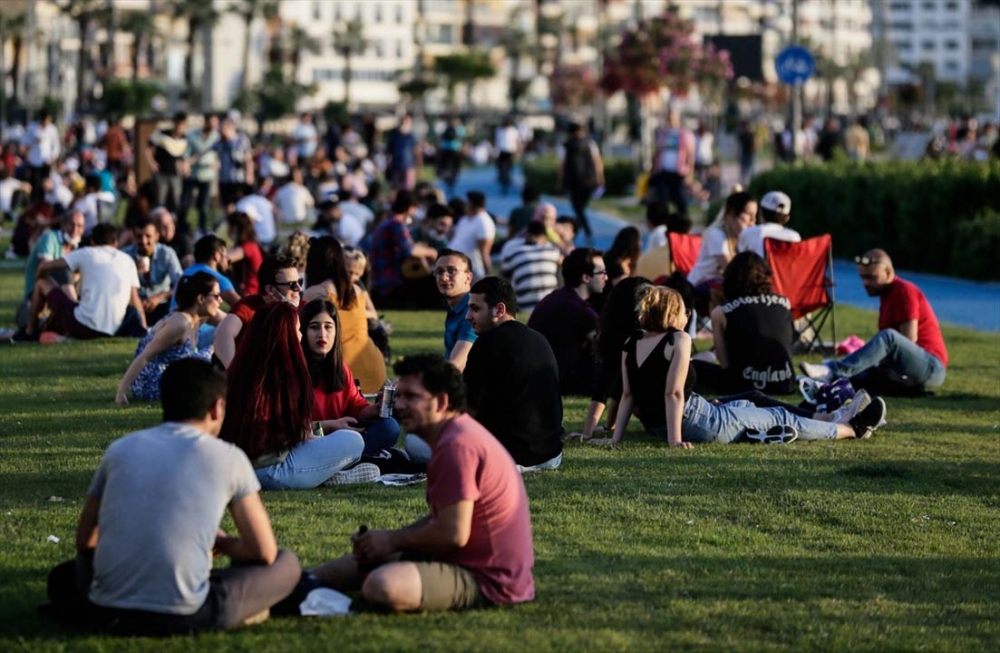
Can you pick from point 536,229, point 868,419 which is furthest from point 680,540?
point 536,229

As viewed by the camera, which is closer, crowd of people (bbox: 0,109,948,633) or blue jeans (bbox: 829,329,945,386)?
crowd of people (bbox: 0,109,948,633)

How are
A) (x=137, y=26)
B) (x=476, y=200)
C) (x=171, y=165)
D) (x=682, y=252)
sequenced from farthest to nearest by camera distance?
(x=137, y=26)
(x=171, y=165)
(x=476, y=200)
(x=682, y=252)

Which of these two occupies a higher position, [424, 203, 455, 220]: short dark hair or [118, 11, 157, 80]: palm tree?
[118, 11, 157, 80]: palm tree

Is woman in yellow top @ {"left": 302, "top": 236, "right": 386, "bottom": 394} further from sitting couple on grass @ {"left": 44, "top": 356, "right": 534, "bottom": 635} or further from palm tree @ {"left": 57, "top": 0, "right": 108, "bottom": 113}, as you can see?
palm tree @ {"left": 57, "top": 0, "right": 108, "bottom": 113}

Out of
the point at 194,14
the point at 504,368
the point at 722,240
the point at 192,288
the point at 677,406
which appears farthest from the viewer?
the point at 194,14

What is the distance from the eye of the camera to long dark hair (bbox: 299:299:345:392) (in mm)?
8953

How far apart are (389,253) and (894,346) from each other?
6638 millimetres

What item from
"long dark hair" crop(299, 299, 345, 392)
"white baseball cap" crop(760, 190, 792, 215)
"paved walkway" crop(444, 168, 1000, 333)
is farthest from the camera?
"paved walkway" crop(444, 168, 1000, 333)

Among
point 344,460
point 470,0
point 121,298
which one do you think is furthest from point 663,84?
point 470,0

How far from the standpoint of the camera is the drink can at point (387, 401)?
363 inches

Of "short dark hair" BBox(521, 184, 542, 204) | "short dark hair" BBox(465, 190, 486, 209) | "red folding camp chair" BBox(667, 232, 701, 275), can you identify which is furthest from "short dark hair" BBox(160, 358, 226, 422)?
"short dark hair" BBox(521, 184, 542, 204)

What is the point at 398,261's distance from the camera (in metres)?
17.9

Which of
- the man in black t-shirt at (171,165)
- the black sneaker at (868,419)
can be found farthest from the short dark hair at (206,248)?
the man in black t-shirt at (171,165)

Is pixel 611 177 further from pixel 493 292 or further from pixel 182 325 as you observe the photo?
pixel 493 292
